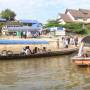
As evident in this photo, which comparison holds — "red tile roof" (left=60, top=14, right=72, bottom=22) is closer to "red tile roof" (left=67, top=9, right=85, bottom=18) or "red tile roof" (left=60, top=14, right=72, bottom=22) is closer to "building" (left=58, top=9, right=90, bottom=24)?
"building" (left=58, top=9, right=90, bottom=24)

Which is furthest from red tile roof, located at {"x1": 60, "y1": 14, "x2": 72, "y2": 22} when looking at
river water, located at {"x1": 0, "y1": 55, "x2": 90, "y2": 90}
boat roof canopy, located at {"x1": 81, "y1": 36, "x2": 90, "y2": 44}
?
boat roof canopy, located at {"x1": 81, "y1": 36, "x2": 90, "y2": 44}

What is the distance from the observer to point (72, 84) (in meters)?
19.5

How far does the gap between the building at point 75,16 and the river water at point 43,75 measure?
158ft

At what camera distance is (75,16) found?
80.8 meters

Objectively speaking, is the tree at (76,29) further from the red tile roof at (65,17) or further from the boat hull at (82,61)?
the boat hull at (82,61)

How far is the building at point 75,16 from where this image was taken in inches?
3083

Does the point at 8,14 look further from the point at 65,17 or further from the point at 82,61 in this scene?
the point at 82,61

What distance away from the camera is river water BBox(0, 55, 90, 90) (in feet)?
62.6

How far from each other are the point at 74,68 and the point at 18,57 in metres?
6.63

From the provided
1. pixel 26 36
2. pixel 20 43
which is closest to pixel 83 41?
pixel 20 43

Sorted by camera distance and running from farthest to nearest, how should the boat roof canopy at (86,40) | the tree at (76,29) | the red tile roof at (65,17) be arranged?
the red tile roof at (65,17)
the tree at (76,29)
the boat roof canopy at (86,40)

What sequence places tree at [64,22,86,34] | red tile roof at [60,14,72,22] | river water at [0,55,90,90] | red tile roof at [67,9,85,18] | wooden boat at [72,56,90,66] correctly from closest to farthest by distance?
1. river water at [0,55,90,90]
2. wooden boat at [72,56,90,66]
3. tree at [64,22,86,34]
4. red tile roof at [60,14,72,22]
5. red tile roof at [67,9,85,18]

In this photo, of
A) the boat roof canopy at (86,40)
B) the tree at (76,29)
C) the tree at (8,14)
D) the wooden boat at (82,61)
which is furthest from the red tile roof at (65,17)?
the wooden boat at (82,61)

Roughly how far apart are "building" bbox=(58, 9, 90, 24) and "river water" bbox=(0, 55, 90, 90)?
48145 mm
